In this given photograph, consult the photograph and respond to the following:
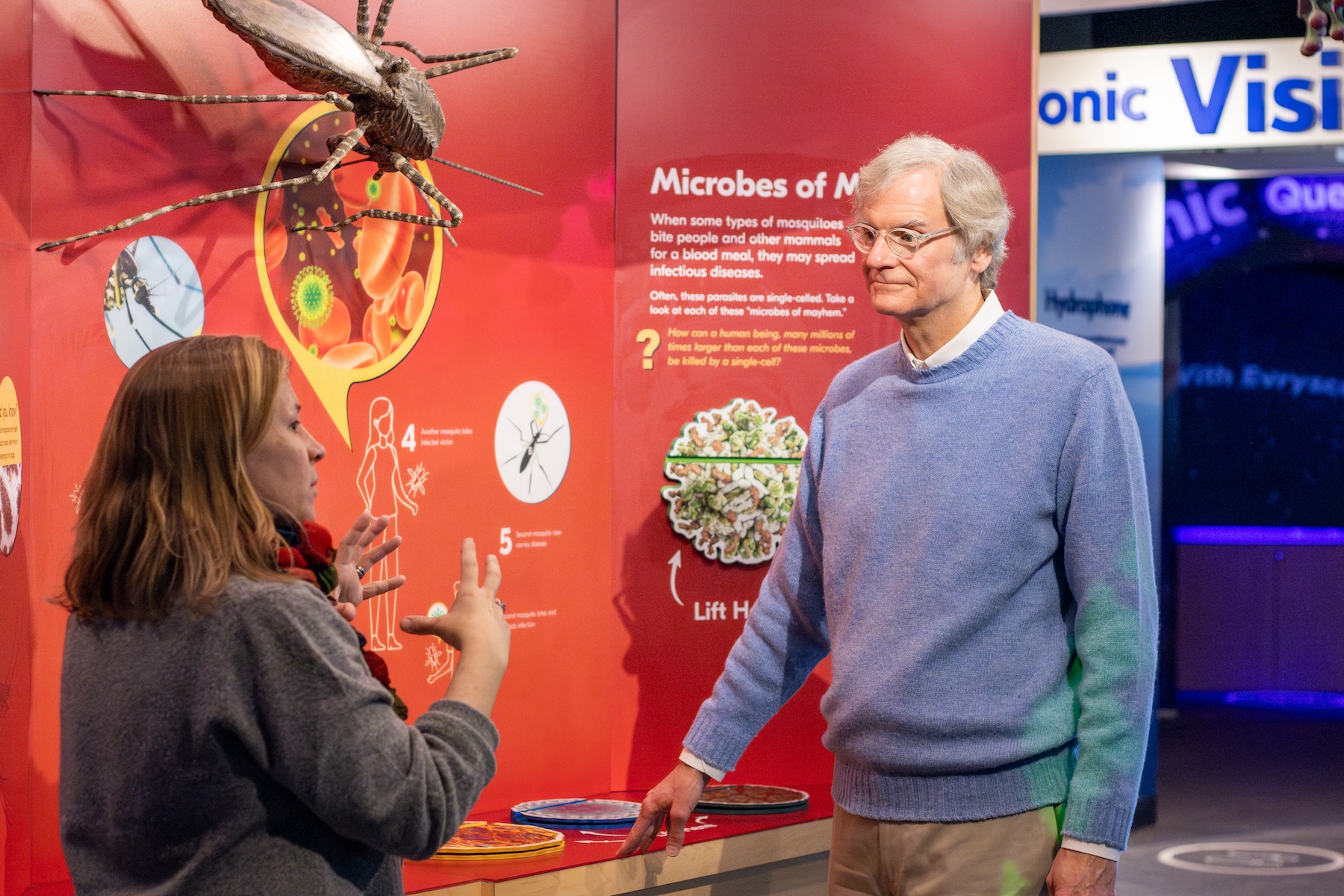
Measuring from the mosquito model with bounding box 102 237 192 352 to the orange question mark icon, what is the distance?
131 centimetres

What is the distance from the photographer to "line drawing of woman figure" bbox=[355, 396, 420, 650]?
3.20 meters

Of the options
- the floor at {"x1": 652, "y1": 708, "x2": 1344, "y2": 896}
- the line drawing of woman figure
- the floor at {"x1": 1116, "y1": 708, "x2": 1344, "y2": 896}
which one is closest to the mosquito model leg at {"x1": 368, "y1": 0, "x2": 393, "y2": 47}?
the line drawing of woman figure

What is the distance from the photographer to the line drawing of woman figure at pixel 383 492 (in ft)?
10.5

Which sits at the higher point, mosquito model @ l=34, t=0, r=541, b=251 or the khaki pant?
mosquito model @ l=34, t=0, r=541, b=251

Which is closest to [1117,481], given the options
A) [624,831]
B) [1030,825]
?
[1030,825]

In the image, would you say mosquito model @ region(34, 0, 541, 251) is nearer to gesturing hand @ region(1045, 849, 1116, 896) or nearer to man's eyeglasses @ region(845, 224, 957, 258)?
man's eyeglasses @ region(845, 224, 957, 258)

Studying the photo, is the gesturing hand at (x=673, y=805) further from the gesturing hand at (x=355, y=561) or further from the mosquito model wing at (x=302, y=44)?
the mosquito model wing at (x=302, y=44)

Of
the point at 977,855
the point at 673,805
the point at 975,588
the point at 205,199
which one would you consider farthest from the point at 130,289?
the point at 977,855

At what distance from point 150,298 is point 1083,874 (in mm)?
2122

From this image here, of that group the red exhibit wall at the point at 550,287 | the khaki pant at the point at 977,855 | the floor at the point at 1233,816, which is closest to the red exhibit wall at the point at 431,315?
the red exhibit wall at the point at 550,287

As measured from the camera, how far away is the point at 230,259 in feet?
9.66

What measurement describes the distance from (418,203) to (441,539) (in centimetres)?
83

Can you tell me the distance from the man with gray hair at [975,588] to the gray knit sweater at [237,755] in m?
0.85

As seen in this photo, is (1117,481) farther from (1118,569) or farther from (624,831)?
(624,831)
